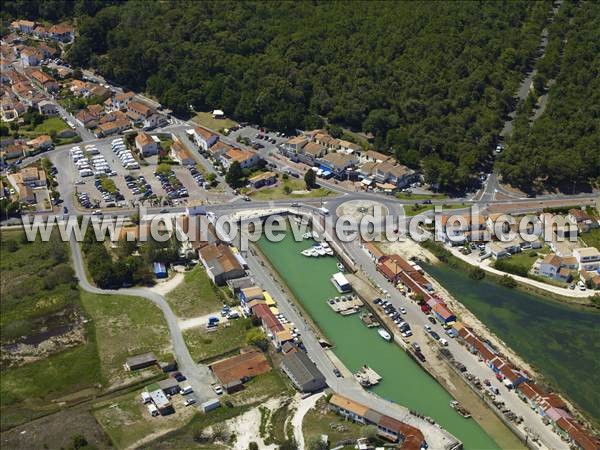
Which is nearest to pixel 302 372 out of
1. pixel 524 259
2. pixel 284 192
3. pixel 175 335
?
pixel 175 335

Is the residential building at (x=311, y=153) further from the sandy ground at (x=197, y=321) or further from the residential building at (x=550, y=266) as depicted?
the residential building at (x=550, y=266)

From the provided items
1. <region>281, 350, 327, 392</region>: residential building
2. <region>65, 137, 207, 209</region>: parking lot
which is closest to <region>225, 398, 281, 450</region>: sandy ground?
<region>281, 350, 327, 392</region>: residential building

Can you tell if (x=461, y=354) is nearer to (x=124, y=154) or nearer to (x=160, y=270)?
(x=160, y=270)

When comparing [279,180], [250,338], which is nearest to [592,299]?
[250,338]

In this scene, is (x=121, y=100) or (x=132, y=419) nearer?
(x=132, y=419)

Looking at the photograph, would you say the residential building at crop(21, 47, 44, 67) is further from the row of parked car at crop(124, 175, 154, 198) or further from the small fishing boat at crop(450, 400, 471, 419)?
the small fishing boat at crop(450, 400, 471, 419)

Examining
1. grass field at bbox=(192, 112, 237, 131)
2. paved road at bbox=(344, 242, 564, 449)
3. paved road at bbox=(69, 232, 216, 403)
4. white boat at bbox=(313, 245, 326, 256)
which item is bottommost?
paved road at bbox=(69, 232, 216, 403)

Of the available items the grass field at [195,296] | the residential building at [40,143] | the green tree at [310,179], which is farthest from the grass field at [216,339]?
the residential building at [40,143]
